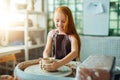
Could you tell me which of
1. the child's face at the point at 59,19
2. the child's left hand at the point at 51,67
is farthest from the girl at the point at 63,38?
the child's left hand at the point at 51,67

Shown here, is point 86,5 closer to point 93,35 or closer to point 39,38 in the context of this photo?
point 93,35

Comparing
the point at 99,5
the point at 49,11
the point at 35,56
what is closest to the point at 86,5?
the point at 99,5

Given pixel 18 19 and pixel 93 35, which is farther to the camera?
pixel 18 19

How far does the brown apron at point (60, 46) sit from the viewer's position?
2.07 m

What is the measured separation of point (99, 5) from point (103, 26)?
30cm

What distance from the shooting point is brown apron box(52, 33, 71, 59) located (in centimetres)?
207

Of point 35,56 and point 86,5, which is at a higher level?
point 86,5

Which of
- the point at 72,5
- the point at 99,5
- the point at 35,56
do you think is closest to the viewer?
the point at 99,5

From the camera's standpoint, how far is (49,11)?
342 cm

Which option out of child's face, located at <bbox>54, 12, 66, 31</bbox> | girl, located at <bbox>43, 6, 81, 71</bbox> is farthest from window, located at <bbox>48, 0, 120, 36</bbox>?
child's face, located at <bbox>54, 12, 66, 31</bbox>

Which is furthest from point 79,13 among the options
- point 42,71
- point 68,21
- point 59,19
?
point 42,71

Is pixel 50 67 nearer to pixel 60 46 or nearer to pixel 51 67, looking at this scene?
pixel 51 67

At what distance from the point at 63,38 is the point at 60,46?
0.35 ft

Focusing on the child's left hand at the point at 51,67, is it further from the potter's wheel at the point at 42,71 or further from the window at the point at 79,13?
the window at the point at 79,13
